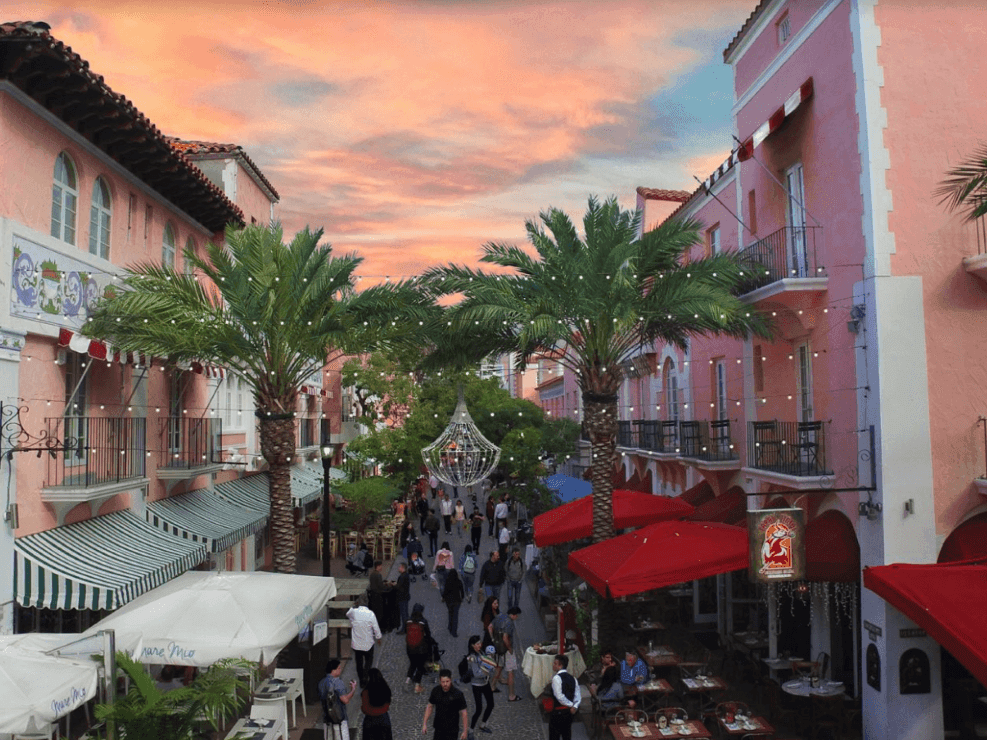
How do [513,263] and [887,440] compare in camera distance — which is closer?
[887,440]

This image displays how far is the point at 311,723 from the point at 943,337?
1173 centimetres

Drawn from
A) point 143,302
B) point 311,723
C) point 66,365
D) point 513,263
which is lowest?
point 311,723

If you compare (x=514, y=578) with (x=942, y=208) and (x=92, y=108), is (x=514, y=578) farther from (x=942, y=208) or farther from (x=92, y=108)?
(x=92, y=108)

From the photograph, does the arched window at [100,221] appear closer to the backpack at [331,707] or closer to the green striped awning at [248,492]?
the green striped awning at [248,492]

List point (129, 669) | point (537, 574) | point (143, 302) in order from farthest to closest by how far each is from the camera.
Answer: point (537, 574)
point (143, 302)
point (129, 669)

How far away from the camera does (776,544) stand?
13047 mm

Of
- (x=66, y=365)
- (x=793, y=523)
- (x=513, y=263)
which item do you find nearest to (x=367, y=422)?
(x=513, y=263)

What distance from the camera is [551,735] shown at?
1180 centimetres

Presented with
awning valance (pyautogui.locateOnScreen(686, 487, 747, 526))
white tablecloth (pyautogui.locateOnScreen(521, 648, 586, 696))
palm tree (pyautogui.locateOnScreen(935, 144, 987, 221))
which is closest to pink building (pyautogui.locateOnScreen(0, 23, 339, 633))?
white tablecloth (pyautogui.locateOnScreen(521, 648, 586, 696))

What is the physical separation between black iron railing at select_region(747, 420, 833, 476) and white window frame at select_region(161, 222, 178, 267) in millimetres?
13125

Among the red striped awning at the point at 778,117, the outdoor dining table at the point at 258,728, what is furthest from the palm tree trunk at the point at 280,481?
the red striped awning at the point at 778,117

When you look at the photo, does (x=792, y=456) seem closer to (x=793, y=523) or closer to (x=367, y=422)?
(x=793, y=523)

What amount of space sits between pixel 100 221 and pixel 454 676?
1048 cm

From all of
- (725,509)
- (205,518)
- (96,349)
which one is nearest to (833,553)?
(725,509)
